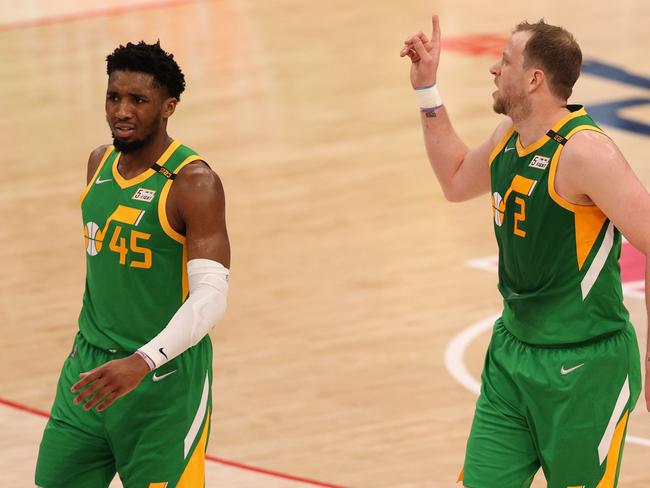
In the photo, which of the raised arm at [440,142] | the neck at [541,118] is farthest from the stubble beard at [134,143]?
the neck at [541,118]

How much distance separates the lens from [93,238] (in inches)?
214

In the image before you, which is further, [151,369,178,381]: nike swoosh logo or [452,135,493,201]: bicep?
[452,135,493,201]: bicep

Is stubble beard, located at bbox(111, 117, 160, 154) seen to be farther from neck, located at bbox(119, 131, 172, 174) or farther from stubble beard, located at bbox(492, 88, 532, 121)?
stubble beard, located at bbox(492, 88, 532, 121)

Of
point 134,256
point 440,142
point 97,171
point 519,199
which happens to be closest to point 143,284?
point 134,256

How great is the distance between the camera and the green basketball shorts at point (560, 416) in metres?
5.57

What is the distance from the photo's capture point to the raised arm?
606 centimetres

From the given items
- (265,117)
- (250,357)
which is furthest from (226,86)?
(250,357)

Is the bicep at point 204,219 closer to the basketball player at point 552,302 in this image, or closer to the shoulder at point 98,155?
the shoulder at point 98,155

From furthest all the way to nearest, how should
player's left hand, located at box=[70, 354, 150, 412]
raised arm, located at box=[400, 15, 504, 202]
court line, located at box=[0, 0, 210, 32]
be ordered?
court line, located at box=[0, 0, 210, 32] → raised arm, located at box=[400, 15, 504, 202] → player's left hand, located at box=[70, 354, 150, 412]

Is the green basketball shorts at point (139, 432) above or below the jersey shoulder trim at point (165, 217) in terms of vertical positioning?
below

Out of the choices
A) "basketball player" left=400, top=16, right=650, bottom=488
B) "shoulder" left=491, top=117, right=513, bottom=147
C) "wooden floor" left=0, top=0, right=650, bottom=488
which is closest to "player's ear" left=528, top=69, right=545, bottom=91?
"basketball player" left=400, top=16, right=650, bottom=488

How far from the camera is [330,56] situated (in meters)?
14.9

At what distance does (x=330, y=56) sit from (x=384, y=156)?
2.87 m

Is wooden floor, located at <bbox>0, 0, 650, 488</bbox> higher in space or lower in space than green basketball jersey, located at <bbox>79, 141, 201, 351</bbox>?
lower
